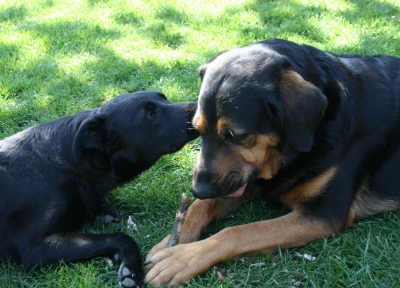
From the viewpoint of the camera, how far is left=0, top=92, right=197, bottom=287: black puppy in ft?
11.8

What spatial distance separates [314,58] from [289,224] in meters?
1.36

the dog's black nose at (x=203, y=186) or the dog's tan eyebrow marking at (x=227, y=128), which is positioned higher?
the dog's tan eyebrow marking at (x=227, y=128)

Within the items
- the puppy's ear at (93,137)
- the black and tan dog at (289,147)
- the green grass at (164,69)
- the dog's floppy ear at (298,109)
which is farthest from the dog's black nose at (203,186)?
the puppy's ear at (93,137)

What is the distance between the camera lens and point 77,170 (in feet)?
13.1

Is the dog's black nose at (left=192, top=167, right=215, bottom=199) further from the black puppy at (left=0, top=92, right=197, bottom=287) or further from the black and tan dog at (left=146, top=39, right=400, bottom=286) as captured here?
the black puppy at (left=0, top=92, right=197, bottom=287)

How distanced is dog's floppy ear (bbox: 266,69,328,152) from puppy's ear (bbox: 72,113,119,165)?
5.21 feet

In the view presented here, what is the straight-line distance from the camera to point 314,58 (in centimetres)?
366

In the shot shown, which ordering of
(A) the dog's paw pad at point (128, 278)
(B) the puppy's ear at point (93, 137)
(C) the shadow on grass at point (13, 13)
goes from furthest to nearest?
(C) the shadow on grass at point (13, 13) < (B) the puppy's ear at point (93, 137) < (A) the dog's paw pad at point (128, 278)

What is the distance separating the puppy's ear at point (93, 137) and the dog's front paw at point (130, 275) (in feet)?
3.48

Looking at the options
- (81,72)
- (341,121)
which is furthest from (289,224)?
(81,72)

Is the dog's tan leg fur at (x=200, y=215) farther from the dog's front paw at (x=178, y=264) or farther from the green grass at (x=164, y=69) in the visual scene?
the dog's front paw at (x=178, y=264)

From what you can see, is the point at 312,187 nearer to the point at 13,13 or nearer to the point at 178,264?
the point at 178,264

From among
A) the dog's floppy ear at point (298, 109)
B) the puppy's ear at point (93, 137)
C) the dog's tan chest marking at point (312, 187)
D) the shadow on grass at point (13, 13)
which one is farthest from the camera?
the shadow on grass at point (13, 13)

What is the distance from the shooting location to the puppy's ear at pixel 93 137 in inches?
153
